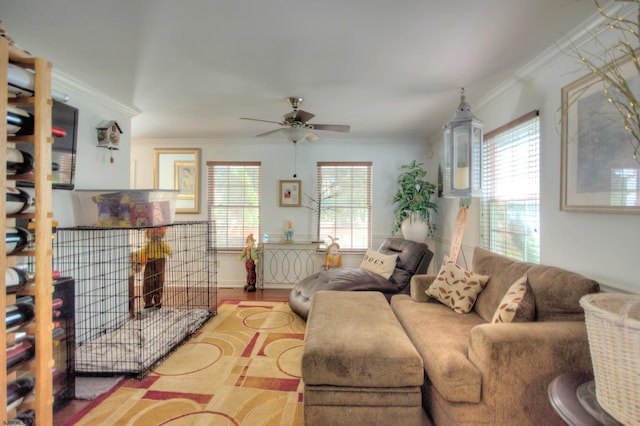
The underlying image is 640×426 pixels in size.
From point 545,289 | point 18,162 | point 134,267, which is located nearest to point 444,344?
point 545,289

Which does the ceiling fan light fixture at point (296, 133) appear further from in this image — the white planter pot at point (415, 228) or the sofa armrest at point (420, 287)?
the white planter pot at point (415, 228)

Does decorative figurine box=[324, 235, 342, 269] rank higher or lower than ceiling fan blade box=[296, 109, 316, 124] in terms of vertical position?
lower

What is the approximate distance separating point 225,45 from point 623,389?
2.47m

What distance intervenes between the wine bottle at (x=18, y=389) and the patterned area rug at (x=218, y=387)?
1102 millimetres

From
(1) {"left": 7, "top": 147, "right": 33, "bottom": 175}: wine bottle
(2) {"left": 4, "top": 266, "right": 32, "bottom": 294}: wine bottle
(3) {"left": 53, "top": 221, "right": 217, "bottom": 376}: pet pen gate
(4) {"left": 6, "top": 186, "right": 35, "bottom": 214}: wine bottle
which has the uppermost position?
(1) {"left": 7, "top": 147, "right": 33, "bottom": 175}: wine bottle

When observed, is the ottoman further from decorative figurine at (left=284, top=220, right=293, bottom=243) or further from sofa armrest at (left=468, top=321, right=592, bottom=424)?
decorative figurine at (left=284, top=220, right=293, bottom=243)

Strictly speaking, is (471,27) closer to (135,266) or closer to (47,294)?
(47,294)

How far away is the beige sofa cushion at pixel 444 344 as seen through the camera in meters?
1.48

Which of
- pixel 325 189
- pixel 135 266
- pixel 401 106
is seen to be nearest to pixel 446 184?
pixel 401 106

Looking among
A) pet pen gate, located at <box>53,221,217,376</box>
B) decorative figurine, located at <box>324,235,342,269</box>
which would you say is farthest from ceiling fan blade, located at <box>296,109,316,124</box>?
decorative figurine, located at <box>324,235,342,269</box>

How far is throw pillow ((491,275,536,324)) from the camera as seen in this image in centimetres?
170

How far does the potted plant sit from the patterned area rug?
7.19 feet

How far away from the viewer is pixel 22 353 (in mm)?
883

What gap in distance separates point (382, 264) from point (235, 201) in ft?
8.71
